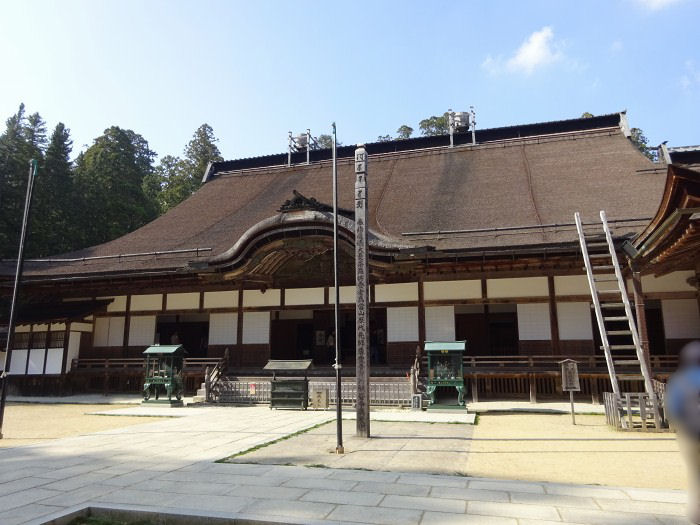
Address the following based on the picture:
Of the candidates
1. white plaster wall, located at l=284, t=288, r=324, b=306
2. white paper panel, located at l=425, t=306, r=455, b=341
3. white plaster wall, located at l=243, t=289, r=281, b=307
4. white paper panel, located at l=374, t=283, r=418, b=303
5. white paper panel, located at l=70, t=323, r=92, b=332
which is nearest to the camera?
white paper panel, located at l=425, t=306, r=455, b=341

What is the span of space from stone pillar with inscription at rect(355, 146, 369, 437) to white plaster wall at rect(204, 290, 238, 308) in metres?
8.92

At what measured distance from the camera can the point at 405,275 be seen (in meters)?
14.4

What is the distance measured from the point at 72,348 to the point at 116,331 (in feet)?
4.73

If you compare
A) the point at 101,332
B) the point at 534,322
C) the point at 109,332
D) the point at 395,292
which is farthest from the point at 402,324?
the point at 101,332

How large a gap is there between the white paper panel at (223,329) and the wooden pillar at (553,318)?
9893 mm

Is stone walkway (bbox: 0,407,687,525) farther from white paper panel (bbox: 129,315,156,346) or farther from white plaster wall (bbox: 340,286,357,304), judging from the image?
white paper panel (bbox: 129,315,156,346)

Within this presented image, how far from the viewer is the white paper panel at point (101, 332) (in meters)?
16.8

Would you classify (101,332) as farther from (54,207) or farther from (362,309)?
(54,207)

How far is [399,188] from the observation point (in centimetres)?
1872

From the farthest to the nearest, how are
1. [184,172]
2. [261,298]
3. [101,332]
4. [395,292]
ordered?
1. [184,172]
2. [101,332]
3. [261,298]
4. [395,292]

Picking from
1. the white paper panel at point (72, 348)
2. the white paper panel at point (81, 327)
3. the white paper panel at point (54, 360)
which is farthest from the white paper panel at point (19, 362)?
the white paper panel at point (81, 327)

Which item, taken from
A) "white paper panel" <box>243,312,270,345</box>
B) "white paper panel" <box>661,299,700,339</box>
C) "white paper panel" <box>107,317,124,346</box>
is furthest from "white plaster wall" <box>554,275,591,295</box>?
"white paper panel" <box>107,317,124,346</box>

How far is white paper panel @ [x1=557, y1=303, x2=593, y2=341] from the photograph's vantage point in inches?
513

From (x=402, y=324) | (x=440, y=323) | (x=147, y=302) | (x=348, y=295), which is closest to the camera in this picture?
(x=440, y=323)
